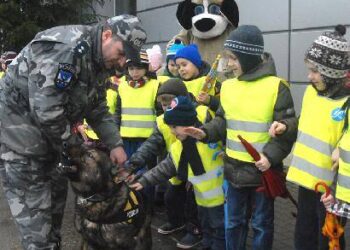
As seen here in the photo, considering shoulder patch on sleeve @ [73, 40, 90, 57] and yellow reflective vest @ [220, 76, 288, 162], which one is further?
yellow reflective vest @ [220, 76, 288, 162]

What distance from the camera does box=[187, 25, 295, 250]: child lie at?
359 centimetres

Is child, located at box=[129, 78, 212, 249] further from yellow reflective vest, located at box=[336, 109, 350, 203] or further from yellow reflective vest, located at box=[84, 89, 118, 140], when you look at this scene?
yellow reflective vest, located at box=[336, 109, 350, 203]

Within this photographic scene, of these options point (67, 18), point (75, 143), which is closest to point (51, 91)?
point (75, 143)

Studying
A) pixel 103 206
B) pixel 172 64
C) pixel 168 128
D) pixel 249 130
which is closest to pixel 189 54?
pixel 172 64

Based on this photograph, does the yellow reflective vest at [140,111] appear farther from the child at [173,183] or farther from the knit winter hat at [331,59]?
the knit winter hat at [331,59]

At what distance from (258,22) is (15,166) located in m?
5.48

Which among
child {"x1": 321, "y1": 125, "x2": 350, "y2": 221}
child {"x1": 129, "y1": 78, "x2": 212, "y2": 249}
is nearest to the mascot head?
child {"x1": 129, "y1": 78, "x2": 212, "y2": 249}

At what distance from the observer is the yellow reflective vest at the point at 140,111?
5199 millimetres

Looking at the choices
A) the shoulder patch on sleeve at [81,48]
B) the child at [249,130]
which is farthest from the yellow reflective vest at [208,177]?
the shoulder patch on sleeve at [81,48]

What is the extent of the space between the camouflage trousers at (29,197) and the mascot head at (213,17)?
3126 millimetres

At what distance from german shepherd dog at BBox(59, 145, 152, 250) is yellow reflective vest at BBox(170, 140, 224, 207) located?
0.46 meters

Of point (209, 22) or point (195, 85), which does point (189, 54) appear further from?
point (209, 22)

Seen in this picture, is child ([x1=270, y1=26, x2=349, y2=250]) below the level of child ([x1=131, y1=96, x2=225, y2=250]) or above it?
above

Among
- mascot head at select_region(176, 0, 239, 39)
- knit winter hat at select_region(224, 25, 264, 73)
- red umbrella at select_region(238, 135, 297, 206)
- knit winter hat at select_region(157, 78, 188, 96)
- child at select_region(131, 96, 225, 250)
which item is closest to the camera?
red umbrella at select_region(238, 135, 297, 206)
